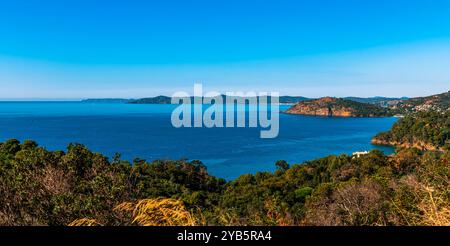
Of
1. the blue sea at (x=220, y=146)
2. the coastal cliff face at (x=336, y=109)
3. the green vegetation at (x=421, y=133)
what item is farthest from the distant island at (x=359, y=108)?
the green vegetation at (x=421, y=133)

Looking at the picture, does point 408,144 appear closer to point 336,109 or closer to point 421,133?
point 421,133

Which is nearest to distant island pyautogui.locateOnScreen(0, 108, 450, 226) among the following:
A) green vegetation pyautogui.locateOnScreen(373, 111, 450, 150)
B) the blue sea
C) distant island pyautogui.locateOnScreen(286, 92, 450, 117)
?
the blue sea

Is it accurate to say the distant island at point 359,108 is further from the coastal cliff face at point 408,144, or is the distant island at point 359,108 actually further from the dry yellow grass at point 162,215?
the dry yellow grass at point 162,215

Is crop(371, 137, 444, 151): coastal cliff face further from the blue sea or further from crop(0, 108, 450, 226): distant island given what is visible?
crop(0, 108, 450, 226): distant island
